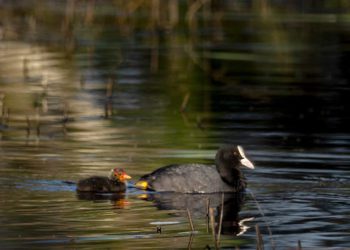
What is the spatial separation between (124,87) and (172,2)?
15.0 meters

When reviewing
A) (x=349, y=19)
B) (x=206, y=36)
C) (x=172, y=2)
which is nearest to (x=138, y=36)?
(x=206, y=36)

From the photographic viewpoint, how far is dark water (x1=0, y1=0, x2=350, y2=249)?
13.0 m

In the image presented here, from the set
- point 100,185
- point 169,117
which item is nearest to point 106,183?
point 100,185

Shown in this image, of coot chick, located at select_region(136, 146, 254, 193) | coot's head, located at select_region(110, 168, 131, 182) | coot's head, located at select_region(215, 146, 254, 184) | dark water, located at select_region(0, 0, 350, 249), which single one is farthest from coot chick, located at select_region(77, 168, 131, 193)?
coot's head, located at select_region(215, 146, 254, 184)

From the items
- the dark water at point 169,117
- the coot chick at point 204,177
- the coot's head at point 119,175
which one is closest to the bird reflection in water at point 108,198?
the dark water at point 169,117

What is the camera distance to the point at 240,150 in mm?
15781

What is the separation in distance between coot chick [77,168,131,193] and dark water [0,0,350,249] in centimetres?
11

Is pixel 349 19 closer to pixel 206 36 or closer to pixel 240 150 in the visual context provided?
pixel 206 36

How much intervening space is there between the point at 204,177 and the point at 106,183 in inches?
46.7

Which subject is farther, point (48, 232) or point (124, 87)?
point (124, 87)

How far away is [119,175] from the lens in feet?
49.6

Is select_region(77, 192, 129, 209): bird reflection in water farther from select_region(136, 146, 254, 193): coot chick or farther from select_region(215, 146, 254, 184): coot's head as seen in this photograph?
select_region(215, 146, 254, 184): coot's head

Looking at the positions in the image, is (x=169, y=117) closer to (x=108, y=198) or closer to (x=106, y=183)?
(x=106, y=183)

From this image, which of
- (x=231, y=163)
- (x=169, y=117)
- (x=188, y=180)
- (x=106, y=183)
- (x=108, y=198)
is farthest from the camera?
(x=169, y=117)
